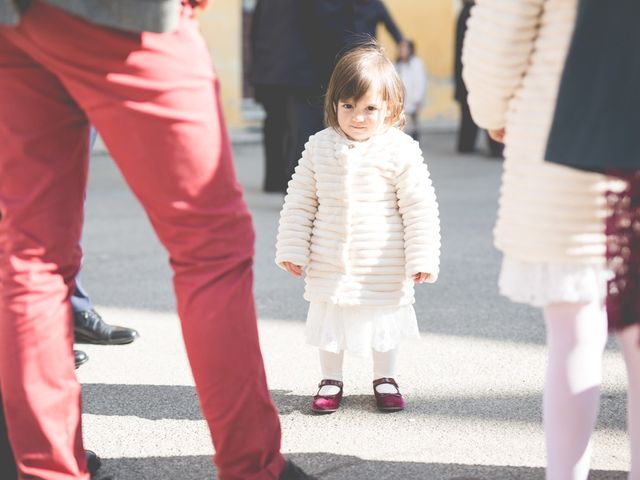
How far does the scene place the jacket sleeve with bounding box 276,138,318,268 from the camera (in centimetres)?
306

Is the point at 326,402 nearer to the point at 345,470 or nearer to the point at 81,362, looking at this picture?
the point at 345,470

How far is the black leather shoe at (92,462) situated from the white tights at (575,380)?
1078 millimetres

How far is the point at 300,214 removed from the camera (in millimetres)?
3080

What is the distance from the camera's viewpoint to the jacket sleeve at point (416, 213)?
298 centimetres

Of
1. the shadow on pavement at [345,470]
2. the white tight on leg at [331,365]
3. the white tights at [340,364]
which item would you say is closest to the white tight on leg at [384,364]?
the white tights at [340,364]

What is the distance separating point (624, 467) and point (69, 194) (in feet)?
4.85

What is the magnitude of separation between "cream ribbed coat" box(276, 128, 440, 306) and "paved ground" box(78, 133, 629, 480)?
14.7 inches

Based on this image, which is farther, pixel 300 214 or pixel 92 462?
pixel 300 214

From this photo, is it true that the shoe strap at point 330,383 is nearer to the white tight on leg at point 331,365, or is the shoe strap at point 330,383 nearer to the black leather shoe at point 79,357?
the white tight on leg at point 331,365

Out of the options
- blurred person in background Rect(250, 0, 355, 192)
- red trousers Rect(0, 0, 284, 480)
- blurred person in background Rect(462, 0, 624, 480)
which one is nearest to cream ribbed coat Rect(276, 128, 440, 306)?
blurred person in background Rect(462, 0, 624, 480)

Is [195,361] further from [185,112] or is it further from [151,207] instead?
[185,112]

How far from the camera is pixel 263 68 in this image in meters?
7.08

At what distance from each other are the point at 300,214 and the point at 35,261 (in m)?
1.07

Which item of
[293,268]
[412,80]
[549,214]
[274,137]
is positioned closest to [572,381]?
[549,214]
